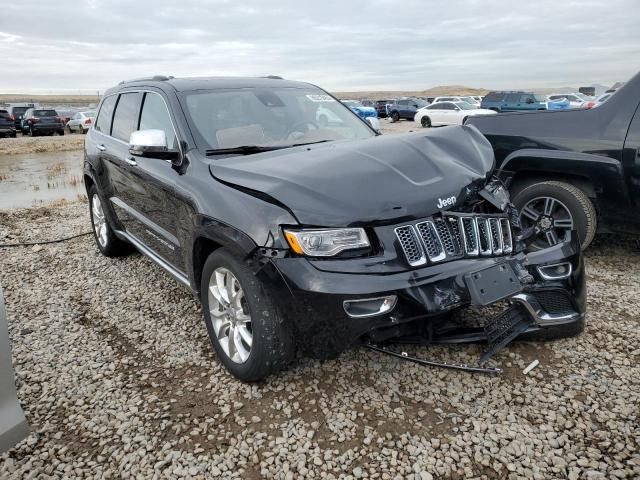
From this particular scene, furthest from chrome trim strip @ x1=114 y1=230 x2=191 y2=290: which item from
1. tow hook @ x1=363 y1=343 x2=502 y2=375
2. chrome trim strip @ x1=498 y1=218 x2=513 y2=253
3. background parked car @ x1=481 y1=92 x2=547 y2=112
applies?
background parked car @ x1=481 y1=92 x2=547 y2=112

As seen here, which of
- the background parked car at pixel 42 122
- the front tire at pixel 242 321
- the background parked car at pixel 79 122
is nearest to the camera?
the front tire at pixel 242 321

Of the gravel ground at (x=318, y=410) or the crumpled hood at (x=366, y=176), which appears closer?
the gravel ground at (x=318, y=410)

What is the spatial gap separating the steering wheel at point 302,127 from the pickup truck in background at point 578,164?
1.99 metres

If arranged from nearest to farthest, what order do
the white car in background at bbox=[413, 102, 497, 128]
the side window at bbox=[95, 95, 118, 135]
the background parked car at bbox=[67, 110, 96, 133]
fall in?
1. the side window at bbox=[95, 95, 118, 135]
2. the white car in background at bbox=[413, 102, 497, 128]
3. the background parked car at bbox=[67, 110, 96, 133]

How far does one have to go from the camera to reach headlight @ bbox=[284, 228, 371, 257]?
8.25ft

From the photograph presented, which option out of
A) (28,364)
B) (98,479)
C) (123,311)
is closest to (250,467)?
(98,479)

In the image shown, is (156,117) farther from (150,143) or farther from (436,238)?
(436,238)

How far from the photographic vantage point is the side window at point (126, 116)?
4.36 metres

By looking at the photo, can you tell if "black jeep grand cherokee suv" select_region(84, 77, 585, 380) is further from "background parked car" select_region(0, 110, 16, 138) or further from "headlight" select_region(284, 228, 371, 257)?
"background parked car" select_region(0, 110, 16, 138)

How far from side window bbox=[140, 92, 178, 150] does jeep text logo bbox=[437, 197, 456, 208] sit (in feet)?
5.96

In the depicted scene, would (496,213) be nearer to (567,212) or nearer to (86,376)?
(567,212)

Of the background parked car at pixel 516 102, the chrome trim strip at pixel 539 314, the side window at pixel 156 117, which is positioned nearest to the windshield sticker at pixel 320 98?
the side window at pixel 156 117

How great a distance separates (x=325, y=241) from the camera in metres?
2.53

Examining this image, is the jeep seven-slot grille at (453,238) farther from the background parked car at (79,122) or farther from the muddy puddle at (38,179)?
the background parked car at (79,122)
